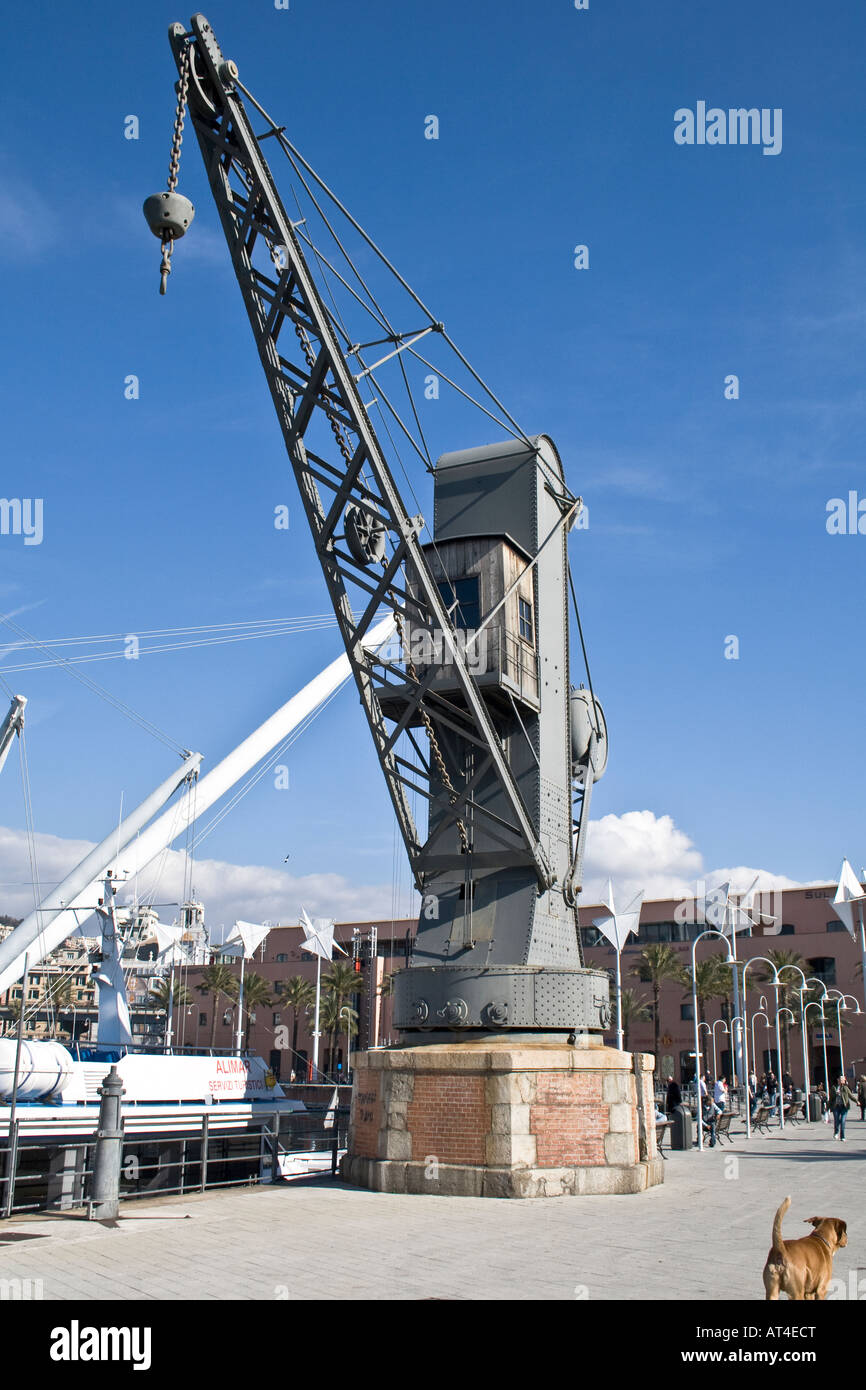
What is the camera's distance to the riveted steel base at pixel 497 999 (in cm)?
1552

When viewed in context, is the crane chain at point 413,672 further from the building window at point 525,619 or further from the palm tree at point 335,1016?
the palm tree at point 335,1016

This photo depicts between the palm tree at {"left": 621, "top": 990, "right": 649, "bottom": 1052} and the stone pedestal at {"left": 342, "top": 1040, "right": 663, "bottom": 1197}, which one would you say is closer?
the stone pedestal at {"left": 342, "top": 1040, "right": 663, "bottom": 1197}

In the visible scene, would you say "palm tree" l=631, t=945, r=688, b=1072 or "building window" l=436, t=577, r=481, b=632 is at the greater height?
"building window" l=436, t=577, r=481, b=632

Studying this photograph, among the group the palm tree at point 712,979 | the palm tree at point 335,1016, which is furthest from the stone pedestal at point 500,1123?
the palm tree at point 335,1016

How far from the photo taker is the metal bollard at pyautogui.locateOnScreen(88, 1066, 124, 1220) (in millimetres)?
12169

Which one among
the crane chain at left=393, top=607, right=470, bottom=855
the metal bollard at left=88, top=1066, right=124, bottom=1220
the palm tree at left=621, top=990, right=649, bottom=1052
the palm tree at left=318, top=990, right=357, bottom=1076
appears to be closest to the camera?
the metal bollard at left=88, top=1066, right=124, bottom=1220

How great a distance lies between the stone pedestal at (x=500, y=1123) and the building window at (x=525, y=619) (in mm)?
6474

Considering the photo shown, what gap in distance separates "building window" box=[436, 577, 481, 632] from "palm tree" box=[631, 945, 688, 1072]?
161ft

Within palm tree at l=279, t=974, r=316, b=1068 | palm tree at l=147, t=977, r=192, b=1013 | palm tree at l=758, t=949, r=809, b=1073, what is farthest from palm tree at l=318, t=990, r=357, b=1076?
palm tree at l=758, t=949, r=809, b=1073

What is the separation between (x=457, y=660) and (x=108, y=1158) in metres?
7.98

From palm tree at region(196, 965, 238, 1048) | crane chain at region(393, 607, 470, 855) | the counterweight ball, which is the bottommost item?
palm tree at region(196, 965, 238, 1048)

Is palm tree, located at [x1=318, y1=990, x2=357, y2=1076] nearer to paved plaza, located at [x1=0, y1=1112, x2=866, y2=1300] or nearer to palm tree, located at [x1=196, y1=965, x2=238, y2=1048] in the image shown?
palm tree, located at [x1=196, y1=965, x2=238, y2=1048]

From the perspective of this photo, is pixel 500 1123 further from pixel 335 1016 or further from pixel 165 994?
pixel 165 994
